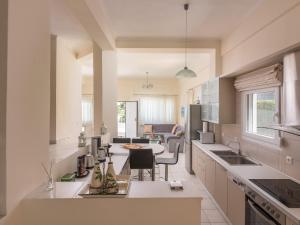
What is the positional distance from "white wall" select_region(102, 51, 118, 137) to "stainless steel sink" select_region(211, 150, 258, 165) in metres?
2.09

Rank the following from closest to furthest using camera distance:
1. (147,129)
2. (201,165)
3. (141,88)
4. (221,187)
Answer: (221,187) < (201,165) < (147,129) < (141,88)

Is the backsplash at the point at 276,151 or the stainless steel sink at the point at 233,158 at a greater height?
the backsplash at the point at 276,151

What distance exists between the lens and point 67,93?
5.27 metres

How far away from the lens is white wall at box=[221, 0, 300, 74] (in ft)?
7.89

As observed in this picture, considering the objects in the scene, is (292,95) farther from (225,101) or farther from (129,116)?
(129,116)

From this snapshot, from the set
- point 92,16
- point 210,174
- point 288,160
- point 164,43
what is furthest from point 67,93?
point 288,160

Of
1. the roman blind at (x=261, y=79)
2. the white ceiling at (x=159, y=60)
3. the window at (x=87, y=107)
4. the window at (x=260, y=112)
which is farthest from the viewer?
the window at (x=87, y=107)

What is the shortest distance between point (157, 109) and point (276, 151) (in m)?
8.36

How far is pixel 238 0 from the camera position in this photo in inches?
124

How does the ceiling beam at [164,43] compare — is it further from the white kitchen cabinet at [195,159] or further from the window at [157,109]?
the window at [157,109]

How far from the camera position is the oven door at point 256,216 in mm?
2025

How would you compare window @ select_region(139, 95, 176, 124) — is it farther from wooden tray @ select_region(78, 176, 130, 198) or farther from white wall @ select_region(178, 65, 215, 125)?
wooden tray @ select_region(78, 176, 130, 198)

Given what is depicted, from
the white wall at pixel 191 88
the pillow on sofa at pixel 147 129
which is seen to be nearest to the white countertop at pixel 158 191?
the white wall at pixel 191 88

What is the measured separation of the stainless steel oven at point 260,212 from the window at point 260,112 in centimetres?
86
